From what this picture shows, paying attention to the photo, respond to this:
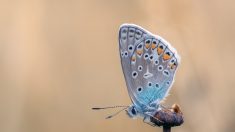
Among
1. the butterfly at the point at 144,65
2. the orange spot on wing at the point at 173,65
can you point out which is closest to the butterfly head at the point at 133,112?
the butterfly at the point at 144,65

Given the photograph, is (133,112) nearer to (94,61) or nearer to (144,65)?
(144,65)

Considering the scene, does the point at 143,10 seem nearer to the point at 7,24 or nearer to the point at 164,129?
the point at 7,24

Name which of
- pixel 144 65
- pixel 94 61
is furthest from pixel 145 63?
pixel 94 61

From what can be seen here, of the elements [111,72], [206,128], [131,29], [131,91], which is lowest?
[206,128]

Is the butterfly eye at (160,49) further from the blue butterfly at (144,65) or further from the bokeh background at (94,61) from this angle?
the bokeh background at (94,61)

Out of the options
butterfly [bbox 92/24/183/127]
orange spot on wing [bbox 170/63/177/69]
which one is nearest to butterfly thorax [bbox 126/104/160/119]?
butterfly [bbox 92/24/183/127]

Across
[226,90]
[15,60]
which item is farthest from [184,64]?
[15,60]
